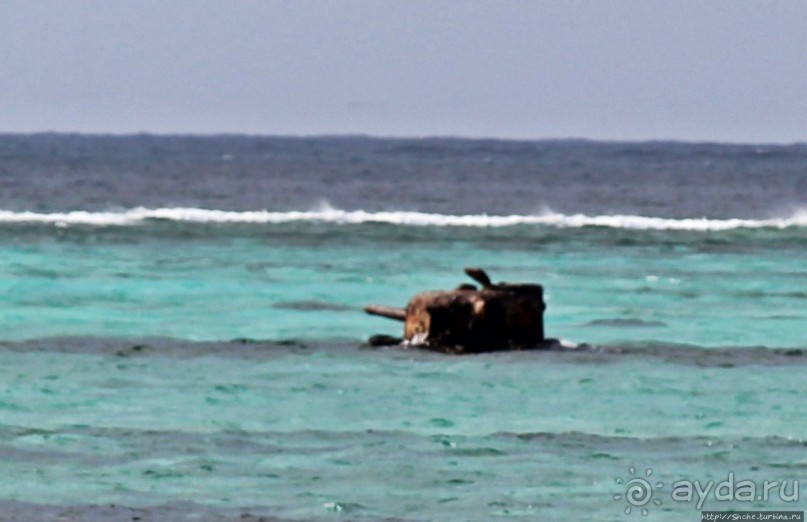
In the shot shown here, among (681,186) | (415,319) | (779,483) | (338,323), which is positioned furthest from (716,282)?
(681,186)

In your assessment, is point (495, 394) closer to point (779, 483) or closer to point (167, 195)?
point (779, 483)

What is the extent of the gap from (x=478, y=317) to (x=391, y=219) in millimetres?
29547

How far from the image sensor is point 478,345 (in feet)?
58.4

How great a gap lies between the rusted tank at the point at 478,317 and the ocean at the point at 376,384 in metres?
0.22

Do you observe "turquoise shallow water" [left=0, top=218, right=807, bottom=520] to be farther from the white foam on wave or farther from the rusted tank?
the white foam on wave

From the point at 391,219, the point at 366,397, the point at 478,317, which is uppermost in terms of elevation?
the point at 391,219

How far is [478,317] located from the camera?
17672mm

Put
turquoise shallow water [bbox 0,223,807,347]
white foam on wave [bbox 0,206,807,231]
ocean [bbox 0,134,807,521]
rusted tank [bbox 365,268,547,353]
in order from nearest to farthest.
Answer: ocean [bbox 0,134,807,521], rusted tank [bbox 365,268,547,353], turquoise shallow water [bbox 0,223,807,347], white foam on wave [bbox 0,206,807,231]

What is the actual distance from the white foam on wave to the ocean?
18.7 ft

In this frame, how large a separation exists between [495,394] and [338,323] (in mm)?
5988

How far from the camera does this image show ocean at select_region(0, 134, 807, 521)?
1151 centimetres

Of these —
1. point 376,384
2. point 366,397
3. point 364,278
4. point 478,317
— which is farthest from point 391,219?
point 366,397

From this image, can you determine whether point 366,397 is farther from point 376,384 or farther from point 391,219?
point 391,219

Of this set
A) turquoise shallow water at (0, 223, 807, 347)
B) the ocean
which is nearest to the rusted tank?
the ocean
